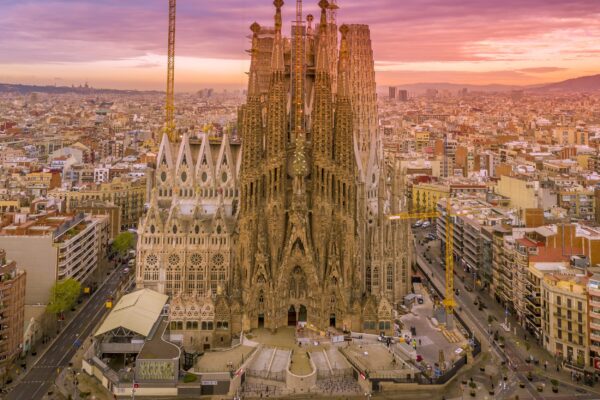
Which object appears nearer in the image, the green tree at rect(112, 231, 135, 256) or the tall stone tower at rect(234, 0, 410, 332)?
the tall stone tower at rect(234, 0, 410, 332)

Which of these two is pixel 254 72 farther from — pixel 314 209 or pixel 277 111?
pixel 314 209

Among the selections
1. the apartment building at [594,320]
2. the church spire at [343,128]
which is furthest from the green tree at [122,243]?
the apartment building at [594,320]

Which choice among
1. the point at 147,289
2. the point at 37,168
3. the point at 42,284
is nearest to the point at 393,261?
the point at 147,289

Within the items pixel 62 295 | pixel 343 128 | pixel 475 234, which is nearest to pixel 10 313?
pixel 62 295

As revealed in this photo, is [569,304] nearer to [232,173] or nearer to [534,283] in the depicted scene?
[534,283]

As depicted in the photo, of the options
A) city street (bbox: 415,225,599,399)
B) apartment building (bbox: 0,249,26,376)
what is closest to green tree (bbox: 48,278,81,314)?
apartment building (bbox: 0,249,26,376)

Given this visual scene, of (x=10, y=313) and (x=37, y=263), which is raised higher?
(x=37, y=263)

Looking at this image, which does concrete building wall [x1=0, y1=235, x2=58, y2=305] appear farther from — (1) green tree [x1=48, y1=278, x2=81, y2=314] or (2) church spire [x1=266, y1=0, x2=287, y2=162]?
(2) church spire [x1=266, y1=0, x2=287, y2=162]
